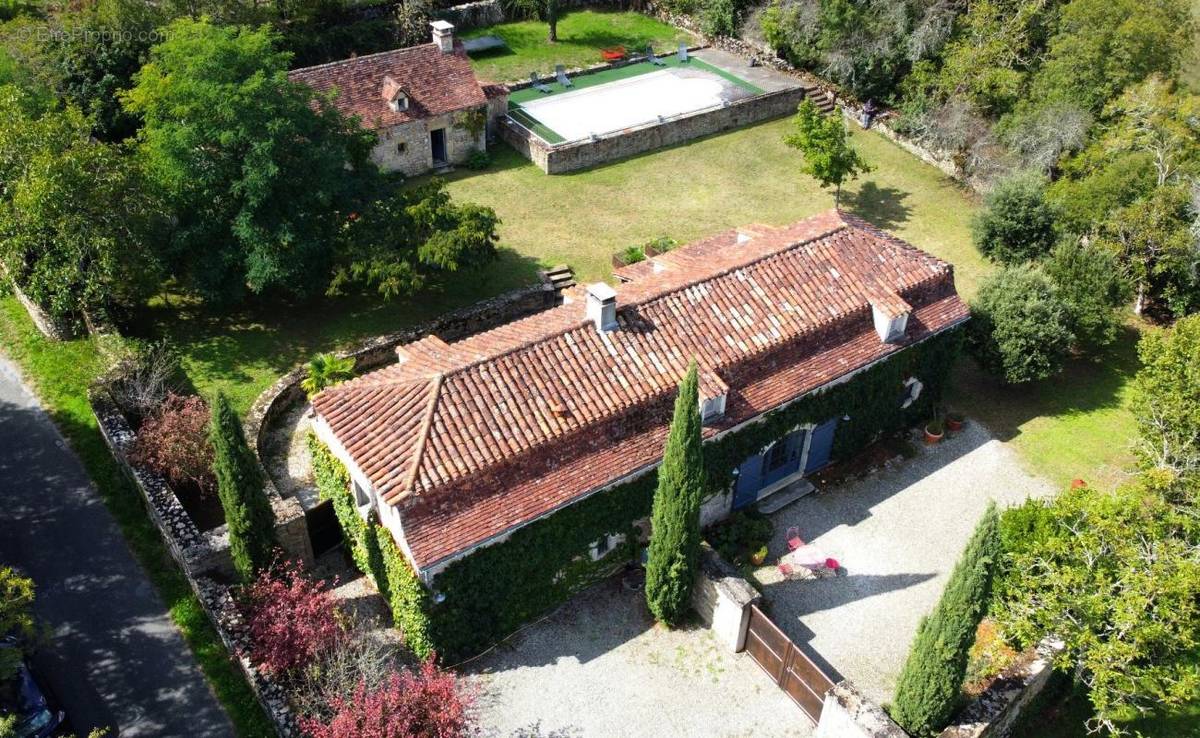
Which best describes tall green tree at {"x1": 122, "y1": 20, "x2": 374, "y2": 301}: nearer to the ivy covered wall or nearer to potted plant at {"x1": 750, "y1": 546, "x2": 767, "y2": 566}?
the ivy covered wall

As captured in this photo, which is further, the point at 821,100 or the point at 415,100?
the point at 821,100

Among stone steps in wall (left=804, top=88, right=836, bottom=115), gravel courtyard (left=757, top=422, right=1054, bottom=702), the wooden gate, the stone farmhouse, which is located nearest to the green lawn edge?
the wooden gate

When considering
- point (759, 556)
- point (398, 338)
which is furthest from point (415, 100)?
point (759, 556)

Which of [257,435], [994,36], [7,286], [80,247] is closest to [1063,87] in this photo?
[994,36]

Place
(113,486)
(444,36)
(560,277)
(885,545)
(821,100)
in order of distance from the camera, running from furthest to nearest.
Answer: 1. (821,100)
2. (444,36)
3. (560,277)
4. (113,486)
5. (885,545)

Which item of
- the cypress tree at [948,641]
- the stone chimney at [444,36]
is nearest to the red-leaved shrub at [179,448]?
the cypress tree at [948,641]

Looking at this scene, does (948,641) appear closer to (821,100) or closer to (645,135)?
(645,135)

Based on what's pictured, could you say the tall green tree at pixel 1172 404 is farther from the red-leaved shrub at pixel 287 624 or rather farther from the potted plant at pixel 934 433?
the red-leaved shrub at pixel 287 624
